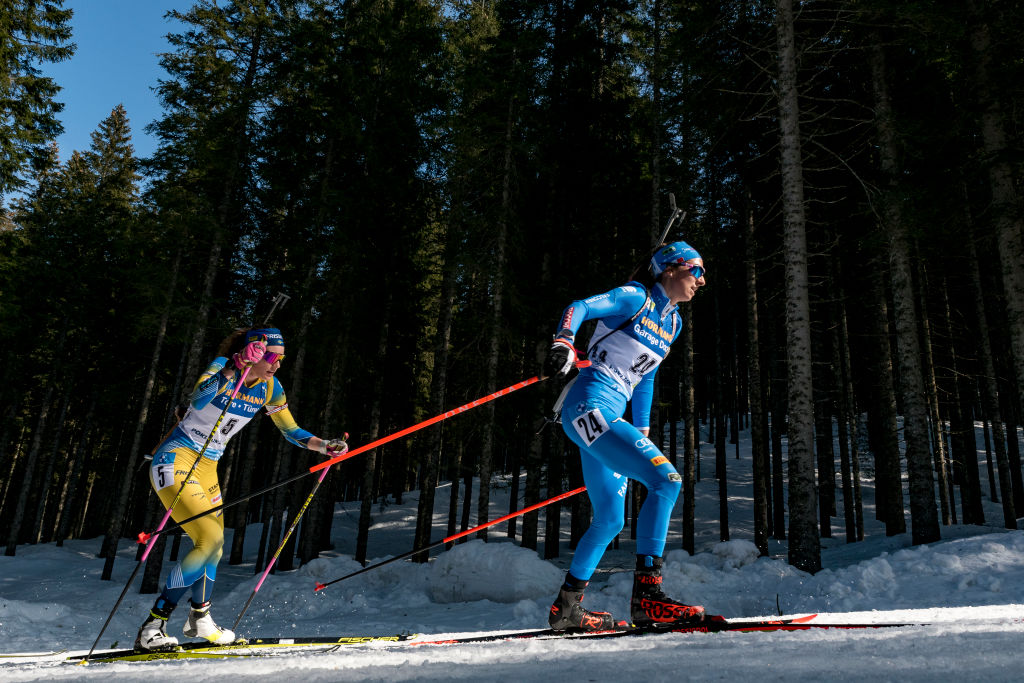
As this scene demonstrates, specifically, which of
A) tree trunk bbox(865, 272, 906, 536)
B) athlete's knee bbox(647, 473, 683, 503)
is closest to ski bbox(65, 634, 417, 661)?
athlete's knee bbox(647, 473, 683, 503)

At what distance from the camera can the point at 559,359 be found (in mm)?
3859

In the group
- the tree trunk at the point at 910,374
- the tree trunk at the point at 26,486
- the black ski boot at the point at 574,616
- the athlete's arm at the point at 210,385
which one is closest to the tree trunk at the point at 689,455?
the tree trunk at the point at 910,374

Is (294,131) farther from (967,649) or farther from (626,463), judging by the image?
(967,649)

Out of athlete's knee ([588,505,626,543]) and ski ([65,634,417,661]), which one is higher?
athlete's knee ([588,505,626,543])

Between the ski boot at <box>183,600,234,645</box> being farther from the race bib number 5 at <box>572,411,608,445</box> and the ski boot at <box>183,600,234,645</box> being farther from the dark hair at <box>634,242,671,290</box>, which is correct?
the dark hair at <box>634,242,671,290</box>

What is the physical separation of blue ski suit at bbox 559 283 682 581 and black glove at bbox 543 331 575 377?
177 mm

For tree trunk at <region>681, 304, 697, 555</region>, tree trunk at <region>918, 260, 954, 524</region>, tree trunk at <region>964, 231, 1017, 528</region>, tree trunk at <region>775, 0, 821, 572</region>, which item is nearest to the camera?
tree trunk at <region>775, 0, 821, 572</region>

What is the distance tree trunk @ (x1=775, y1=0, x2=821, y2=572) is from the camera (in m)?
9.95

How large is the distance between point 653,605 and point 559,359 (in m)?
1.81

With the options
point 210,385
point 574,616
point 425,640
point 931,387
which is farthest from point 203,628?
point 931,387

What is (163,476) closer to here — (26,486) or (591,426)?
(591,426)

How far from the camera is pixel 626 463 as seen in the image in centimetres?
408

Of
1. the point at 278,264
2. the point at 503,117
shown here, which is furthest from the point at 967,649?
the point at 278,264

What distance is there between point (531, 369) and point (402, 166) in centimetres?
781
